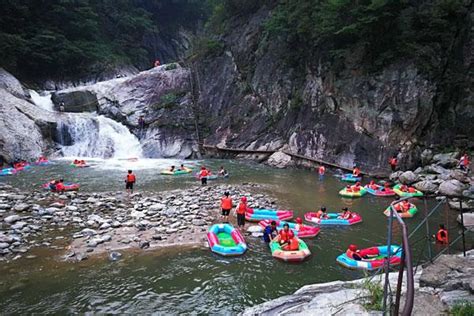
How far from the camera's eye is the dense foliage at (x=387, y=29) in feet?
64.5

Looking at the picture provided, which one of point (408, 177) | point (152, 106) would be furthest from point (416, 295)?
point (152, 106)

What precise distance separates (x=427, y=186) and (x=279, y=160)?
403 inches

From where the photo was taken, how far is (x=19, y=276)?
8.24 m

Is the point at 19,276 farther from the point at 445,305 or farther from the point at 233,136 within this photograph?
the point at 233,136

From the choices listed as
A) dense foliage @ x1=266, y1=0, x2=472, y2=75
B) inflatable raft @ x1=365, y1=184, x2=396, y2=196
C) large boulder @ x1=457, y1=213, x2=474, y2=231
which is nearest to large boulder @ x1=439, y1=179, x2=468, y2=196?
inflatable raft @ x1=365, y1=184, x2=396, y2=196

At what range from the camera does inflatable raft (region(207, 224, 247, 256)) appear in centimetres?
982

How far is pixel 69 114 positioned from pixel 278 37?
17.9 meters

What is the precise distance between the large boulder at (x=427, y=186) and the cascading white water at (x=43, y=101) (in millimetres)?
27533

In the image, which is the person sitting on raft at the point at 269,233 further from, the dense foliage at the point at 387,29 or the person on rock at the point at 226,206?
the dense foliage at the point at 387,29

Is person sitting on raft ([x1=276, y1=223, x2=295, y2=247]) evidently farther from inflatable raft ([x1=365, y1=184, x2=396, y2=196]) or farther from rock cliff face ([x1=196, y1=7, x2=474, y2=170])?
rock cliff face ([x1=196, y1=7, x2=474, y2=170])

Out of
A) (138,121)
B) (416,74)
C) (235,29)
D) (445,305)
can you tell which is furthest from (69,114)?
(445,305)

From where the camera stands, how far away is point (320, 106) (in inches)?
979

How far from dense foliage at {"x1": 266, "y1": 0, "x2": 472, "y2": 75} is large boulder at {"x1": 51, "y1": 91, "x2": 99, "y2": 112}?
62.9 ft

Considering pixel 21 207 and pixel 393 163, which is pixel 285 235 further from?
pixel 393 163
